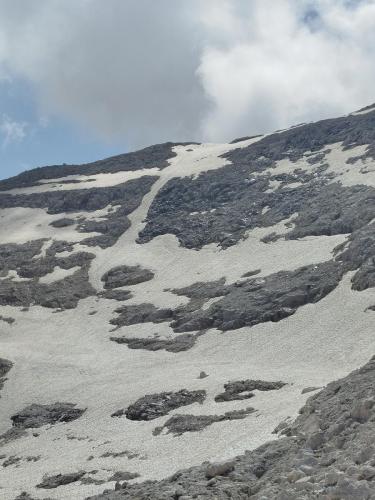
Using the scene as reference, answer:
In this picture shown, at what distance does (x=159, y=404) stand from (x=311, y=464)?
2764 cm

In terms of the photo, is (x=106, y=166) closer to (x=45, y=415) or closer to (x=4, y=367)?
(x=4, y=367)

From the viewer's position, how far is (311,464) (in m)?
18.0

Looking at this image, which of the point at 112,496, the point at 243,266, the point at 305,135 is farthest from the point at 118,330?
the point at 305,135

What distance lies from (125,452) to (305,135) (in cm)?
9995

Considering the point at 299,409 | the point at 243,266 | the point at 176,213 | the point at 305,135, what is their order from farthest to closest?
the point at 305,135
the point at 176,213
the point at 243,266
the point at 299,409

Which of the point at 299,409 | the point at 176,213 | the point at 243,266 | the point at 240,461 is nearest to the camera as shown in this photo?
the point at 240,461

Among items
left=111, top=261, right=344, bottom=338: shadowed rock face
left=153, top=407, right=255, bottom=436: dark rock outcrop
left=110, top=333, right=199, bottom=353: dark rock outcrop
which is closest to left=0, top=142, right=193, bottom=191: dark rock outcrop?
left=111, top=261, right=344, bottom=338: shadowed rock face

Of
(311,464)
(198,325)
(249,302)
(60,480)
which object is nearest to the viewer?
(311,464)

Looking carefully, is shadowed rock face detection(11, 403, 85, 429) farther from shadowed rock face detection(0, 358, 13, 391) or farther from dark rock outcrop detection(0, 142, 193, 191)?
dark rock outcrop detection(0, 142, 193, 191)

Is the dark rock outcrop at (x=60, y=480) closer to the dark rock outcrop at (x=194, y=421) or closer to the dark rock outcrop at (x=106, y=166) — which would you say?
the dark rock outcrop at (x=194, y=421)

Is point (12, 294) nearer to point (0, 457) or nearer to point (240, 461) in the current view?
point (0, 457)

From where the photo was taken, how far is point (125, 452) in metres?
34.8

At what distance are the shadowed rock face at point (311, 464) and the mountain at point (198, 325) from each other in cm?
10

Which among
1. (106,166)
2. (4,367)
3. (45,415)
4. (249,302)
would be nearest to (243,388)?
(45,415)
